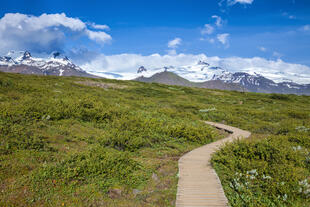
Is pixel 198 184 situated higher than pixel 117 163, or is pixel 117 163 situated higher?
pixel 117 163

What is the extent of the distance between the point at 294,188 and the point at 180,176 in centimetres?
406

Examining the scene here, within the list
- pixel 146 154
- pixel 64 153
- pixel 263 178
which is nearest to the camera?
pixel 263 178

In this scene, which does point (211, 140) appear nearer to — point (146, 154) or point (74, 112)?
point (146, 154)

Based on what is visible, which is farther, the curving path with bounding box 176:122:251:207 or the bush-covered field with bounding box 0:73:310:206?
the bush-covered field with bounding box 0:73:310:206

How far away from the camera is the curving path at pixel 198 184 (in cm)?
645

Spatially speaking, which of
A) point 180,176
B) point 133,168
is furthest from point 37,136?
point 180,176

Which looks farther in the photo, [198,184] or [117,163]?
[117,163]

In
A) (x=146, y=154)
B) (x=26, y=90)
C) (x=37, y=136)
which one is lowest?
(x=146, y=154)

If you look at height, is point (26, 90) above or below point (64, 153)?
above

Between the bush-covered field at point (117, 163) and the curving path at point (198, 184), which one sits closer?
the curving path at point (198, 184)

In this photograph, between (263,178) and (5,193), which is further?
(263,178)

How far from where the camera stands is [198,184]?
24.5 ft

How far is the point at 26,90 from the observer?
69.8 ft

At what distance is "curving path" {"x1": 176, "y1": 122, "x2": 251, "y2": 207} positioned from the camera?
254 inches
